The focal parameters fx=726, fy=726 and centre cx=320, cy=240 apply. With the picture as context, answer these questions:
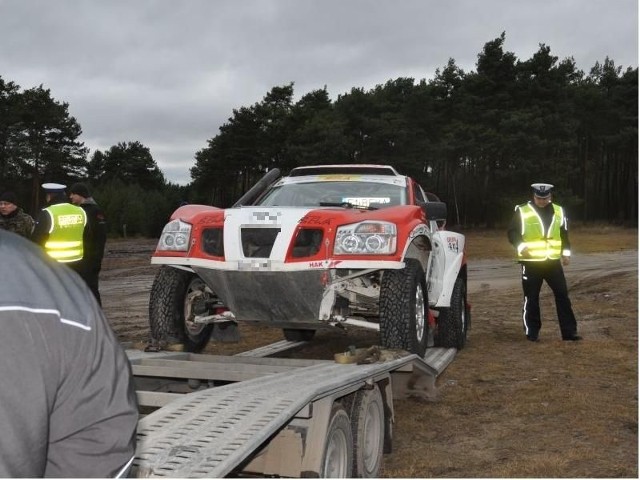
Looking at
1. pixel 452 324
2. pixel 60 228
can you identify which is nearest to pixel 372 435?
pixel 452 324

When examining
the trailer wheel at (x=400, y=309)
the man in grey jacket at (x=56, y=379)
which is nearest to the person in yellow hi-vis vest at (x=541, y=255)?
the trailer wheel at (x=400, y=309)

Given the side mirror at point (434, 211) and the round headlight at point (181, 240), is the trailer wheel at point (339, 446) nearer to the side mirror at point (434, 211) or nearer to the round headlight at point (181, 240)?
the round headlight at point (181, 240)

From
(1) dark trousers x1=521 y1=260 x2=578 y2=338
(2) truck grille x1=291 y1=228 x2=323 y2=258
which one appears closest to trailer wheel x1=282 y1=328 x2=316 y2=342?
(1) dark trousers x1=521 y1=260 x2=578 y2=338

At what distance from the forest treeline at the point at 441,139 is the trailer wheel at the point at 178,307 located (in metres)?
39.5

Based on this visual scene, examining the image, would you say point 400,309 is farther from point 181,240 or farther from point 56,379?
point 56,379

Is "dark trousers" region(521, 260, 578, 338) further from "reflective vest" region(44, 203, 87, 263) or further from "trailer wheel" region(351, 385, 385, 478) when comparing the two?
"reflective vest" region(44, 203, 87, 263)

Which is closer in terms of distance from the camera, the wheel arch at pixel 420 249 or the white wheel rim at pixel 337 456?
the white wheel rim at pixel 337 456

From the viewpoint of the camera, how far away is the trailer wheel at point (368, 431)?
3.84m

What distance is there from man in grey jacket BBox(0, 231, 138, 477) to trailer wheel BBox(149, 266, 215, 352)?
189 inches

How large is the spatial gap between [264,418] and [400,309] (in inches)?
109

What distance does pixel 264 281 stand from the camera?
18.0 ft

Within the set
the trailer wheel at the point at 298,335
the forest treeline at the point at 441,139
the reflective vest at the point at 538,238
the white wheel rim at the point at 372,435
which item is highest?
the forest treeline at the point at 441,139

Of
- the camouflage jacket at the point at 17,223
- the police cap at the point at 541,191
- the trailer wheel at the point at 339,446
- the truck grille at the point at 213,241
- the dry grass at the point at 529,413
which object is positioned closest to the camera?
the trailer wheel at the point at 339,446

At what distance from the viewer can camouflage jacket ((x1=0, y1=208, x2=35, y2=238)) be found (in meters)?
8.70
